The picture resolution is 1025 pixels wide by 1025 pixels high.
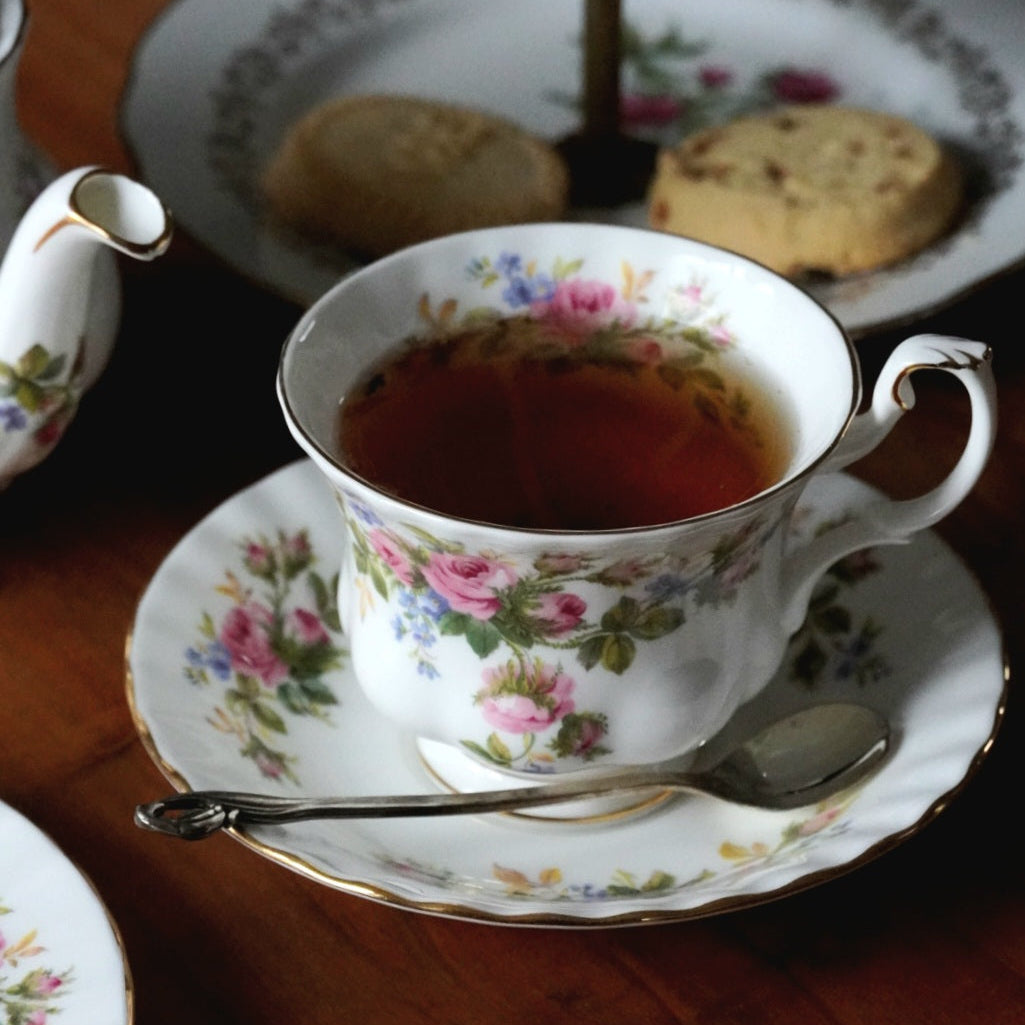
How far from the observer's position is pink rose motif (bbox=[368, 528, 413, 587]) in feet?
2.04

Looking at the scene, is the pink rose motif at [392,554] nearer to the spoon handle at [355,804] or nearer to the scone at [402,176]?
the spoon handle at [355,804]

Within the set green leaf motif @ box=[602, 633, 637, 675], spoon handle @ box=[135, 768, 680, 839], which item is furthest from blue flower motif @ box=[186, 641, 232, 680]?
green leaf motif @ box=[602, 633, 637, 675]

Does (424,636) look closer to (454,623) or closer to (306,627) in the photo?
(454,623)

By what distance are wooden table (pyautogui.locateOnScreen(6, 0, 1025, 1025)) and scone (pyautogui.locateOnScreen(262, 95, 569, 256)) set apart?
0.19 metres

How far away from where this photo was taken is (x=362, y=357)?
2.28 ft

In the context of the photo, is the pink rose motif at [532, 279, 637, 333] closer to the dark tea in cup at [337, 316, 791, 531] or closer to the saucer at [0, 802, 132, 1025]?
the dark tea in cup at [337, 316, 791, 531]

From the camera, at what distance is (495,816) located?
67 centimetres

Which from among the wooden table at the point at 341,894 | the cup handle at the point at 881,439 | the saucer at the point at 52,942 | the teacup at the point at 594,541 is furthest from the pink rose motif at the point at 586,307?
the saucer at the point at 52,942

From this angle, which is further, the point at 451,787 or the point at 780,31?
the point at 780,31

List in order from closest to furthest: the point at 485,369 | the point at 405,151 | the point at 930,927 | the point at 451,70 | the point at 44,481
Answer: the point at 930,927
the point at 485,369
the point at 44,481
the point at 405,151
the point at 451,70

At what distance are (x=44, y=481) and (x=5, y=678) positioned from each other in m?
0.18

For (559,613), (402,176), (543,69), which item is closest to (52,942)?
(559,613)

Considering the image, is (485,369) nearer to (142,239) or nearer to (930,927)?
(142,239)

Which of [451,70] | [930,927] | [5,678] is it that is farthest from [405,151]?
[930,927]
